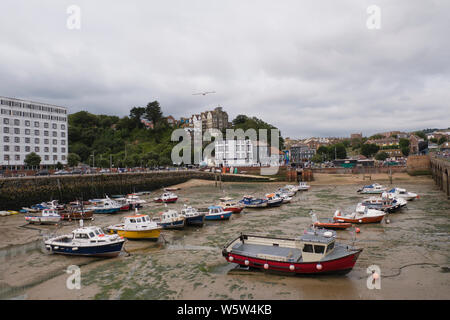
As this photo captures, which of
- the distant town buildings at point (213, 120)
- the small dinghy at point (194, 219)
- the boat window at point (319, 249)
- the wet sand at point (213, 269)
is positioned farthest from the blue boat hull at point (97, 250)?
the distant town buildings at point (213, 120)

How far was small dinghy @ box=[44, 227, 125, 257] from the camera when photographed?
20422 mm

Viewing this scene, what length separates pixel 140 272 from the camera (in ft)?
58.4

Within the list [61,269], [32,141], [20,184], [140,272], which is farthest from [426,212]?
[32,141]

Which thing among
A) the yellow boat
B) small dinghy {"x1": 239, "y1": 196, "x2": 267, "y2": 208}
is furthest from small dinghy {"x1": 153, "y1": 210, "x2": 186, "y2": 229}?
small dinghy {"x1": 239, "y1": 196, "x2": 267, "y2": 208}

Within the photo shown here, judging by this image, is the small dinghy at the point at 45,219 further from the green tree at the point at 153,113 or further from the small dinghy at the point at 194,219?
the green tree at the point at 153,113

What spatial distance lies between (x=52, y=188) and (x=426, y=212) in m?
50.3

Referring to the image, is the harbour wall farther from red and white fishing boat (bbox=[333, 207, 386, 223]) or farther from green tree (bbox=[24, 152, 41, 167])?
red and white fishing boat (bbox=[333, 207, 386, 223])

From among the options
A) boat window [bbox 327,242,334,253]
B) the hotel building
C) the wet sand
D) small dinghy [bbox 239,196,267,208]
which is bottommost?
the wet sand

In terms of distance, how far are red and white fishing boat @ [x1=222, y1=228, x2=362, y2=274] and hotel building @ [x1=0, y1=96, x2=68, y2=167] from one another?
2751 inches

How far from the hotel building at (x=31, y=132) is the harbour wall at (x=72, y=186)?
2511 cm

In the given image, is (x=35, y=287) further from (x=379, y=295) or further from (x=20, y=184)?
(x=20, y=184)

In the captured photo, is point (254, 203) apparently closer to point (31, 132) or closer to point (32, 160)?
point (32, 160)

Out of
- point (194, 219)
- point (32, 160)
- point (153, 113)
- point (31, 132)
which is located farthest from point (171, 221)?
point (153, 113)

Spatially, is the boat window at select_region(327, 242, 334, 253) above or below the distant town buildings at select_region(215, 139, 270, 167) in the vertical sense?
below
